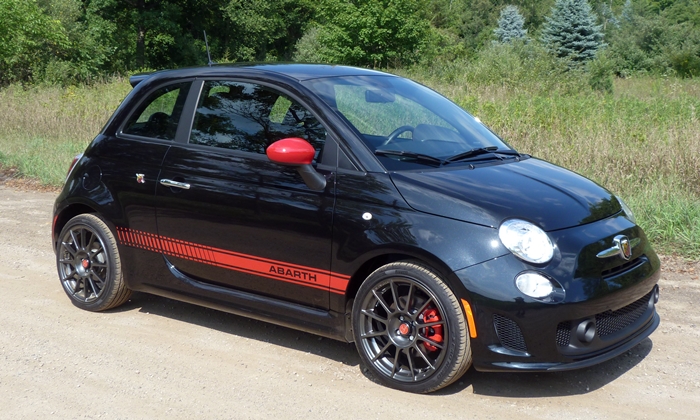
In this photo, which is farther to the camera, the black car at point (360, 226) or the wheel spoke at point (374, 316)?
the wheel spoke at point (374, 316)

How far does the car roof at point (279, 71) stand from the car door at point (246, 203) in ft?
0.35

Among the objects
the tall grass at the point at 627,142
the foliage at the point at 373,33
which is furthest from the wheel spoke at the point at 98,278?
the foliage at the point at 373,33

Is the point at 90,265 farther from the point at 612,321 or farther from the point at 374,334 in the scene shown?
the point at 612,321

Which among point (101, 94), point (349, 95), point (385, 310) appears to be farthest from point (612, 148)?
point (101, 94)

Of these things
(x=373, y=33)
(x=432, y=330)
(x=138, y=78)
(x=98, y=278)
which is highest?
(x=373, y=33)

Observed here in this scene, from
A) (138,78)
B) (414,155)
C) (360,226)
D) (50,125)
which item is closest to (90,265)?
(138,78)

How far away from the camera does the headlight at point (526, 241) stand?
3.88 meters

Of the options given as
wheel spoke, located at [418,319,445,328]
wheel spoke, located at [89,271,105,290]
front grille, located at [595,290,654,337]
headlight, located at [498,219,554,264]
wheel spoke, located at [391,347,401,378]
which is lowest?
wheel spoke, located at [89,271,105,290]

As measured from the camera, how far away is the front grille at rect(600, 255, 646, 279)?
13.3ft

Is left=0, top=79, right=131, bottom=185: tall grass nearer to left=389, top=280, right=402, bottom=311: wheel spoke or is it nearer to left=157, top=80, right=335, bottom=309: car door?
left=157, top=80, right=335, bottom=309: car door

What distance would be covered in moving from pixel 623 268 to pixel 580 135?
241 inches

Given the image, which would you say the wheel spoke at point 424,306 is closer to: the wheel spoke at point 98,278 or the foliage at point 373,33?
Answer: the wheel spoke at point 98,278

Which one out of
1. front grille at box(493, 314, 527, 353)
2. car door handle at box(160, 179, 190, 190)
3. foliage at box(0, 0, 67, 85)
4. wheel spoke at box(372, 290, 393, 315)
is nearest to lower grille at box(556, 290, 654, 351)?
front grille at box(493, 314, 527, 353)

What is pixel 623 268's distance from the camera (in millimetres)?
4199
